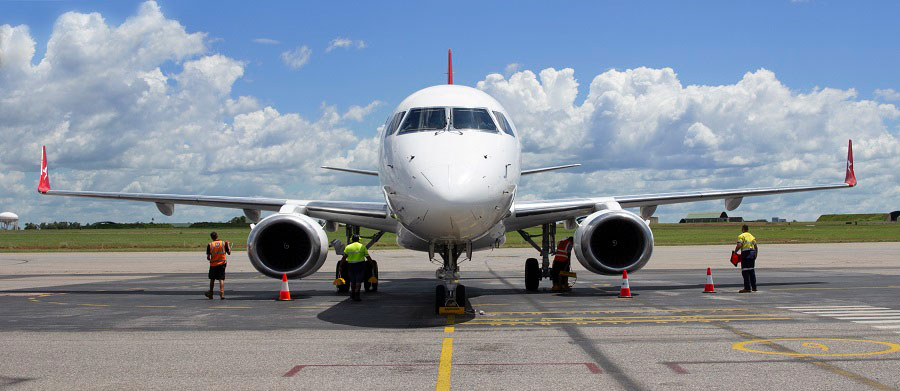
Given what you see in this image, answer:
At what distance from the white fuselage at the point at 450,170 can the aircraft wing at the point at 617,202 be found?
3.76 meters

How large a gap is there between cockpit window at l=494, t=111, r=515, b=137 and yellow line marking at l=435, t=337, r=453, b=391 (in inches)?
171

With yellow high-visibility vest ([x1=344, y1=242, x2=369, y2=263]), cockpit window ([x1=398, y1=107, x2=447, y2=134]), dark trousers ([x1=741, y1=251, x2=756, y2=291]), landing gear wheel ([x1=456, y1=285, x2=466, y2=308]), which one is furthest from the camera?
dark trousers ([x1=741, y1=251, x2=756, y2=291])

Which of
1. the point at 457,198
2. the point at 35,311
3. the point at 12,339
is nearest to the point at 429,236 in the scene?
the point at 457,198

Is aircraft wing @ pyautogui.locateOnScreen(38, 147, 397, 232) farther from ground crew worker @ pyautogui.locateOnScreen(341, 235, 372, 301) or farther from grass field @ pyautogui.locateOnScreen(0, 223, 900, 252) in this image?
grass field @ pyautogui.locateOnScreen(0, 223, 900, 252)

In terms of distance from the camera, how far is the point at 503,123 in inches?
Result: 535

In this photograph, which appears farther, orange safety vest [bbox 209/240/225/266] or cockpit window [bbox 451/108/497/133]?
orange safety vest [bbox 209/240/225/266]

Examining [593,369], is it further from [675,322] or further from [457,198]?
[675,322]

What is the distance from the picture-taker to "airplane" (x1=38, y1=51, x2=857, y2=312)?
36.6 ft

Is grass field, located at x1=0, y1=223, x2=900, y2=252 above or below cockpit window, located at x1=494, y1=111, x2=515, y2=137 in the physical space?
below

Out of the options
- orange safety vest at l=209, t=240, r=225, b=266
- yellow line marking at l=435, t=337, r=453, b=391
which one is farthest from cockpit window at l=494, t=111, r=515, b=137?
orange safety vest at l=209, t=240, r=225, b=266

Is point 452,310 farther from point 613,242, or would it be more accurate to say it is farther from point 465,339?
point 613,242

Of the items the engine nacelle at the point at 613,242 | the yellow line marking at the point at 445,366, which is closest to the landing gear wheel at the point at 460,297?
the yellow line marking at the point at 445,366

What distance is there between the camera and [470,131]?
12.4m

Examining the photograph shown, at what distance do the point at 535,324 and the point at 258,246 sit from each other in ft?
23.4
